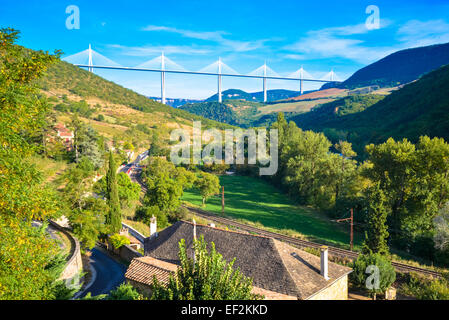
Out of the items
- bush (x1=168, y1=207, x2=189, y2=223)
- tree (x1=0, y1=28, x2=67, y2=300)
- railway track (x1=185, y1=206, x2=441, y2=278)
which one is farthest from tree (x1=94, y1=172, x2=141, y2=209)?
tree (x1=0, y1=28, x2=67, y2=300)

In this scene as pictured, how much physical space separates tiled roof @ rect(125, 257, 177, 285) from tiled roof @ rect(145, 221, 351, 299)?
1.73 m

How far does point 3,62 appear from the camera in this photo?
7.57 m

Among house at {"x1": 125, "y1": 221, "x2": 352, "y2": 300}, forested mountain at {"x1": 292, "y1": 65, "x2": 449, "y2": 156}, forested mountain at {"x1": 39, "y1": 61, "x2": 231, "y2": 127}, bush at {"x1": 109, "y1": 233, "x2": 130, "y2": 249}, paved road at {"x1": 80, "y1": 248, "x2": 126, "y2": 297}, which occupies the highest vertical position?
forested mountain at {"x1": 39, "y1": 61, "x2": 231, "y2": 127}

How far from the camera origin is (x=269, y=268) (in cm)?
1694

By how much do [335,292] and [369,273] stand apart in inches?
210

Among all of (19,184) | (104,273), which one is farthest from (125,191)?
(19,184)

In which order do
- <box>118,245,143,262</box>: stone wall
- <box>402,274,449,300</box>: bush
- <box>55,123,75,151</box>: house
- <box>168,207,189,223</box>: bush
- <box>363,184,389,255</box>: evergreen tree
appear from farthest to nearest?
<box>55,123,75,151</box>: house
<box>168,207,189,223</box>: bush
<box>363,184,389,255</box>: evergreen tree
<box>118,245,143,262</box>: stone wall
<box>402,274,449,300</box>: bush

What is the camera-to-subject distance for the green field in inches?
1420

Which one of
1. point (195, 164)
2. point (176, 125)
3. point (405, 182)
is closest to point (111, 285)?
point (405, 182)

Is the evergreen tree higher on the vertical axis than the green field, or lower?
higher

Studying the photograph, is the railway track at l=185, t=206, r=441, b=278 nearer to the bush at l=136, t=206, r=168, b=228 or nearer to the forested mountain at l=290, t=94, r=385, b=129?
the bush at l=136, t=206, r=168, b=228

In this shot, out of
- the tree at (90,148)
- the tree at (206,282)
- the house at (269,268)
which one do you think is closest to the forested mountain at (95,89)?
the tree at (90,148)

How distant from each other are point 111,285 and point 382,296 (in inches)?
704
